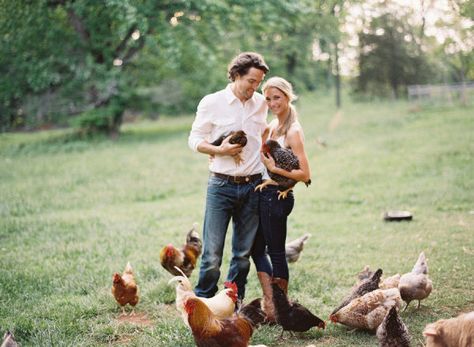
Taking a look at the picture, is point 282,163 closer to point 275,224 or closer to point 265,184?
point 265,184

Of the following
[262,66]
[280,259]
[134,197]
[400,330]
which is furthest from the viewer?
[134,197]

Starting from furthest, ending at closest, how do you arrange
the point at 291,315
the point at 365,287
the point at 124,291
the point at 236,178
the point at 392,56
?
the point at 392,56
the point at 124,291
the point at 365,287
the point at 236,178
the point at 291,315

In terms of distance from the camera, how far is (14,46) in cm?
1639

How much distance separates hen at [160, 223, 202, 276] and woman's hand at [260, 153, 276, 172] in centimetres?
186

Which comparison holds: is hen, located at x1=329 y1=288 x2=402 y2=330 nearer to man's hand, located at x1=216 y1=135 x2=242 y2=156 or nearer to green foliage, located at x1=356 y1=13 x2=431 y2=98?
man's hand, located at x1=216 y1=135 x2=242 y2=156

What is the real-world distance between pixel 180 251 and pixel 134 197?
486 cm

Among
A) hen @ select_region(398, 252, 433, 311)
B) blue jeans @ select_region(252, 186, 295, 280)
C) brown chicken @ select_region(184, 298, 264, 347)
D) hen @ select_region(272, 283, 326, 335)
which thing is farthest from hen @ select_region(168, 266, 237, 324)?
hen @ select_region(398, 252, 433, 311)

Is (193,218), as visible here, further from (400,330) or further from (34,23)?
(34,23)

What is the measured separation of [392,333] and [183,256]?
2639mm

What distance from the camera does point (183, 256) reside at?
5566 millimetres

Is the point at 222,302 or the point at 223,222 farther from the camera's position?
the point at 223,222

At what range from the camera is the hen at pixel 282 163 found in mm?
3998

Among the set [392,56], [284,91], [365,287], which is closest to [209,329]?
[365,287]

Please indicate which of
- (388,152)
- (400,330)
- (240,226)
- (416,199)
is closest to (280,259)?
(240,226)
